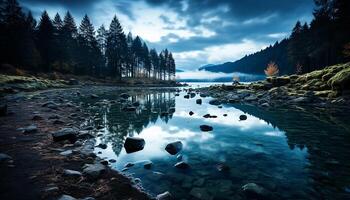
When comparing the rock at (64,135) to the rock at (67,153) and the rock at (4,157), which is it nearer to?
the rock at (67,153)

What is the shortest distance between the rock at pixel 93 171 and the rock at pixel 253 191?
368 cm

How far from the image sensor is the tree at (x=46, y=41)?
5510 centimetres

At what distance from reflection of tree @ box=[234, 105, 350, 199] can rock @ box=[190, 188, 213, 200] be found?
2639 millimetres

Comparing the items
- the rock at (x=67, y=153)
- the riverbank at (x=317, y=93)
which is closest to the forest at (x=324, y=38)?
the riverbank at (x=317, y=93)

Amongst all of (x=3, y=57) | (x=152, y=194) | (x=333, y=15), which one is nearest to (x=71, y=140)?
(x=152, y=194)

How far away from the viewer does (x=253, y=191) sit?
476 cm

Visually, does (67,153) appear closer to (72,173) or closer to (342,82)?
(72,173)

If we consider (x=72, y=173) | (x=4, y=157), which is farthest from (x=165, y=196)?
(x=4, y=157)

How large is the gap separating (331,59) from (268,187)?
5972 cm

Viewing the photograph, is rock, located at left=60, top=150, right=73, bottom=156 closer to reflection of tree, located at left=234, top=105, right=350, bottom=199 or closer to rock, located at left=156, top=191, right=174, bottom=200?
rock, located at left=156, top=191, right=174, bottom=200

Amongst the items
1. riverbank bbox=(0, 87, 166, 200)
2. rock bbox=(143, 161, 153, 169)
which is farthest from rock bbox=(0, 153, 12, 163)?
rock bbox=(143, 161, 153, 169)

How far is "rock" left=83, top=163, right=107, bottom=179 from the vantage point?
5144 millimetres

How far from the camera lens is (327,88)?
1037 inches

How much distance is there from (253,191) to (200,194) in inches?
49.9
